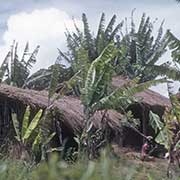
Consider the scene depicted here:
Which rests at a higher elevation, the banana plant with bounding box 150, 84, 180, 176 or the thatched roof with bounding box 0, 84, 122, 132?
the thatched roof with bounding box 0, 84, 122, 132

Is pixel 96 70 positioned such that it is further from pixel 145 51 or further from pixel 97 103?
pixel 145 51

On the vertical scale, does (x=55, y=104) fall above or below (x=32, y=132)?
above

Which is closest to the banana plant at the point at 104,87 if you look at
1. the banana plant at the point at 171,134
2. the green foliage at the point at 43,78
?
the banana plant at the point at 171,134

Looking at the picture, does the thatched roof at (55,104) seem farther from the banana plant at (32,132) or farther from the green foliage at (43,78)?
the green foliage at (43,78)

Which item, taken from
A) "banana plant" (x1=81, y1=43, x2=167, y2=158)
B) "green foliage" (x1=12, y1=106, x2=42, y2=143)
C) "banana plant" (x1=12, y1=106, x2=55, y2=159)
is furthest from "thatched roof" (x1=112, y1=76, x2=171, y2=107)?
"green foliage" (x1=12, y1=106, x2=42, y2=143)

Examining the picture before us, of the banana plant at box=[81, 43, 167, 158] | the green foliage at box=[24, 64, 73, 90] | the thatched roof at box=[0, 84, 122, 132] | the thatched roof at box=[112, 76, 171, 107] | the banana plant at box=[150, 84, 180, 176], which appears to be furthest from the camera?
the green foliage at box=[24, 64, 73, 90]

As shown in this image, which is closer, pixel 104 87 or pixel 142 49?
pixel 104 87

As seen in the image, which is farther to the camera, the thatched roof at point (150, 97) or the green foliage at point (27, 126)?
the thatched roof at point (150, 97)

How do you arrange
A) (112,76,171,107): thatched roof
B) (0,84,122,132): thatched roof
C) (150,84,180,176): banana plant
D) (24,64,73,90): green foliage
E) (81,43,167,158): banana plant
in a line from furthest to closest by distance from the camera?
(24,64,73,90): green foliage < (112,76,171,107): thatched roof < (0,84,122,132): thatched roof < (81,43,167,158): banana plant < (150,84,180,176): banana plant

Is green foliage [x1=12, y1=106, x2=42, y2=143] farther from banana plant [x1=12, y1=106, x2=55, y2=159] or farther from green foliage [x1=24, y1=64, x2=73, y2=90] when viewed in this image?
green foliage [x1=24, y1=64, x2=73, y2=90]

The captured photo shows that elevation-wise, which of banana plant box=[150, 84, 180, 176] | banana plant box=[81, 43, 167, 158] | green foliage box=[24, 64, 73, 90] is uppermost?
green foliage box=[24, 64, 73, 90]

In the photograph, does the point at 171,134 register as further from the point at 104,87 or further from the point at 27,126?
the point at 27,126

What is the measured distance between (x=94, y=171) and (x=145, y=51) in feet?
63.8

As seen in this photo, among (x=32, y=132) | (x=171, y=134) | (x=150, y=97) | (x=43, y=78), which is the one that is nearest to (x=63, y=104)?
(x=32, y=132)
